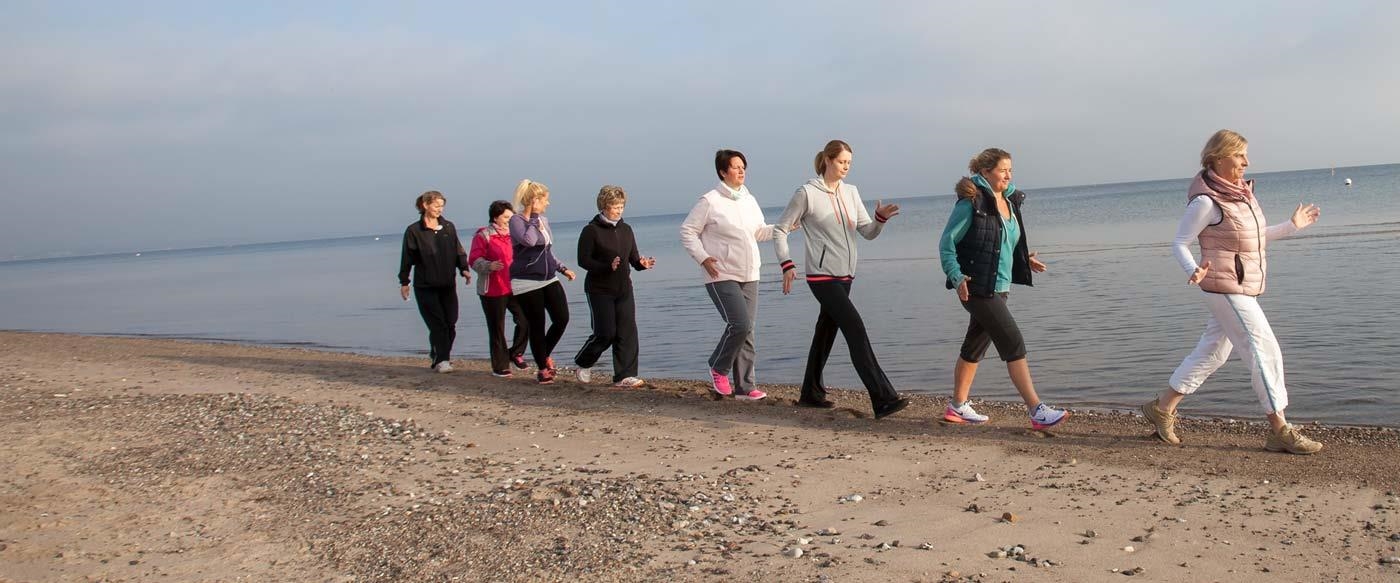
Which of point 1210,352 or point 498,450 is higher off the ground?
point 1210,352

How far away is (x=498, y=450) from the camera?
6270mm

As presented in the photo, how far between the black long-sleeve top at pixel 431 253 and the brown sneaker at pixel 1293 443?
6.65 meters

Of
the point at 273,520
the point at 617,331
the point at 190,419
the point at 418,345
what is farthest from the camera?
the point at 418,345

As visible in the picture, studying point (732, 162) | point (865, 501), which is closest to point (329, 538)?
point (865, 501)

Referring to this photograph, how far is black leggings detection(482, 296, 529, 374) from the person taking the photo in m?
9.38

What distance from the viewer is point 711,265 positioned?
24.7ft

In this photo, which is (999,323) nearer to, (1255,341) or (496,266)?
(1255,341)

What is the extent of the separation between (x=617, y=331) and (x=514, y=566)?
15.1 feet

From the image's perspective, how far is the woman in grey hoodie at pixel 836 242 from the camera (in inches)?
273

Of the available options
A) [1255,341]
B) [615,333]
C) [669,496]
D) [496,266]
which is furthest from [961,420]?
[496,266]

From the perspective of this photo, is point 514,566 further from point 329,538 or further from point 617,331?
point 617,331

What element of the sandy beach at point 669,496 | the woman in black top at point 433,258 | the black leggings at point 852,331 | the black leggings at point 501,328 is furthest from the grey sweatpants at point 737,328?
the woman in black top at point 433,258

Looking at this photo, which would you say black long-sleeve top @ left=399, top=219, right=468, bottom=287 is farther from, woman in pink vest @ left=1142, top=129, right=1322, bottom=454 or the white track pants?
the white track pants

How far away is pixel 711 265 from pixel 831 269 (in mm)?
952
